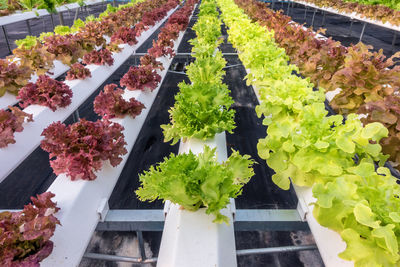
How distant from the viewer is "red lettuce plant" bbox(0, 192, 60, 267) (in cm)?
157

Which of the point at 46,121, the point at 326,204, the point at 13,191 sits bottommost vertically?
the point at 13,191

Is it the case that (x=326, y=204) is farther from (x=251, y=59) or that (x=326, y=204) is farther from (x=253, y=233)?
(x=251, y=59)

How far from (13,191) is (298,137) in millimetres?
3431

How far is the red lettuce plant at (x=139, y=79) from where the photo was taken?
4.29 meters

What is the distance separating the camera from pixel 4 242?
1587 millimetres

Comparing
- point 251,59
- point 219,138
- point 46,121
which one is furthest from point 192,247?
point 251,59

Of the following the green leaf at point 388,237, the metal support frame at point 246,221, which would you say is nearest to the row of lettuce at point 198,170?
the metal support frame at point 246,221

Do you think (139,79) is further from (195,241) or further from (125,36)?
(125,36)

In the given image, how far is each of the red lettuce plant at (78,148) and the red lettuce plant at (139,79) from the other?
5.99ft

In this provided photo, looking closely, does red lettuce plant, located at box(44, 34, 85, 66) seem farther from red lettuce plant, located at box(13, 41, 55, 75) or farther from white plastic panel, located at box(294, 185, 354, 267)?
white plastic panel, located at box(294, 185, 354, 267)

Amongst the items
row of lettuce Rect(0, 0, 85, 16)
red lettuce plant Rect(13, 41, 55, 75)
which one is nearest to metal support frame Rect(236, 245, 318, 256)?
red lettuce plant Rect(13, 41, 55, 75)

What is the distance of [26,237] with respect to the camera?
1.61 meters

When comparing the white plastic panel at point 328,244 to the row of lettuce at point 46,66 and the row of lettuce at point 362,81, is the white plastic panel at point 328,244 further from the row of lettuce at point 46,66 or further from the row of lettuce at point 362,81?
the row of lettuce at point 46,66

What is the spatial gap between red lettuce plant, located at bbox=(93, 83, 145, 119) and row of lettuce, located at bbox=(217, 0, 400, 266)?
5.18ft
